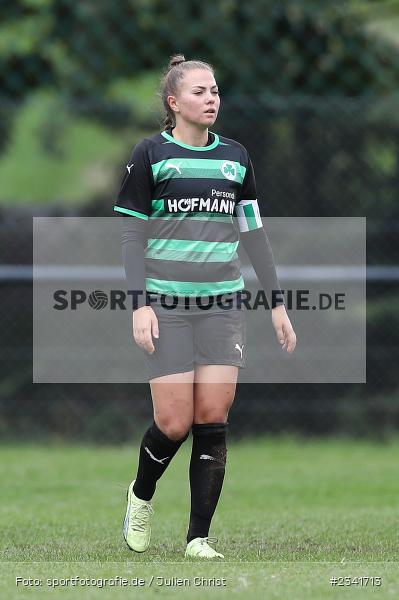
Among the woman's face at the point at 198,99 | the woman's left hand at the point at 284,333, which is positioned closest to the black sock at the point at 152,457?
the woman's left hand at the point at 284,333

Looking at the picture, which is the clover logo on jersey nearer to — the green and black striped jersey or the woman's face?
the green and black striped jersey

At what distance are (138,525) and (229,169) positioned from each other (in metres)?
1.48

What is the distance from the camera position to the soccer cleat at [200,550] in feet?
15.5

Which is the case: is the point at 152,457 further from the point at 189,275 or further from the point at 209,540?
the point at 189,275

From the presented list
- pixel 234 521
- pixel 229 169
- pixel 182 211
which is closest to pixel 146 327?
pixel 182 211

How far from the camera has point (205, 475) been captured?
4902mm

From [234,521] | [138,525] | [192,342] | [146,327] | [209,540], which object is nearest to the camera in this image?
[146,327]

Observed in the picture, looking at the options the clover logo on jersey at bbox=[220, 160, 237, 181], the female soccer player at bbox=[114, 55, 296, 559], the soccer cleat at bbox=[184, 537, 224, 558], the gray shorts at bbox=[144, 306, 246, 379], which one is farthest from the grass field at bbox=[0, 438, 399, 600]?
the clover logo on jersey at bbox=[220, 160, 237, 181]

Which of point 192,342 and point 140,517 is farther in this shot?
point 140,517

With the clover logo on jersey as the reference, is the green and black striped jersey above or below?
below

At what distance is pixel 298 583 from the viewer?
4027mm

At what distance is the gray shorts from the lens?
4.81m

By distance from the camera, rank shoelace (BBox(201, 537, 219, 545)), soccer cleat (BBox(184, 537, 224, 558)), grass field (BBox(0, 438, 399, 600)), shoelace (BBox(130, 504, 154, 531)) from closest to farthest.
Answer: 1. grass field (BBox(0, 438, 399, 600))
2. soccer cleat (BBox(184, 537, 224, 558))
3. shoelace (BBox(201, 537, 219, 545))
4. shoelace (BBox(130, 504, 154, 531))

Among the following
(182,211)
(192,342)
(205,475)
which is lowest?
(205,475)
